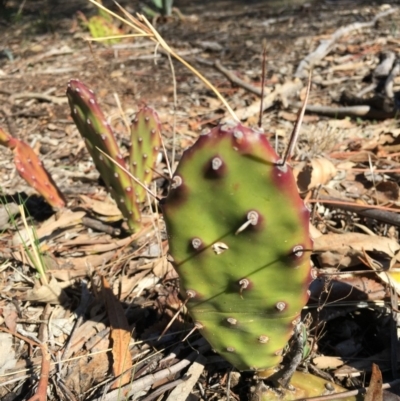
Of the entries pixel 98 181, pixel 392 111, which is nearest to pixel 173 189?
pixel 98 181

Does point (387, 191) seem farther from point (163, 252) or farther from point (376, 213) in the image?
point (163, 252)

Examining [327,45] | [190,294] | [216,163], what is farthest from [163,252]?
[327,45]

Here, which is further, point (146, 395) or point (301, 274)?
point (146, 395)

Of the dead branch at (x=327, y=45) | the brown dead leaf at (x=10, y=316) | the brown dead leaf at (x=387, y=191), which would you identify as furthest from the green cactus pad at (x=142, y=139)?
the dead branch at (x=327, y=45)

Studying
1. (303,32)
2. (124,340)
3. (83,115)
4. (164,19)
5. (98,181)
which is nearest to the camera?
(124,340)

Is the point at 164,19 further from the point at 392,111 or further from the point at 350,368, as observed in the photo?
the point at 350,368

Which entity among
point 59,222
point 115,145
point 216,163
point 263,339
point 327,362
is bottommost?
point 327,362
